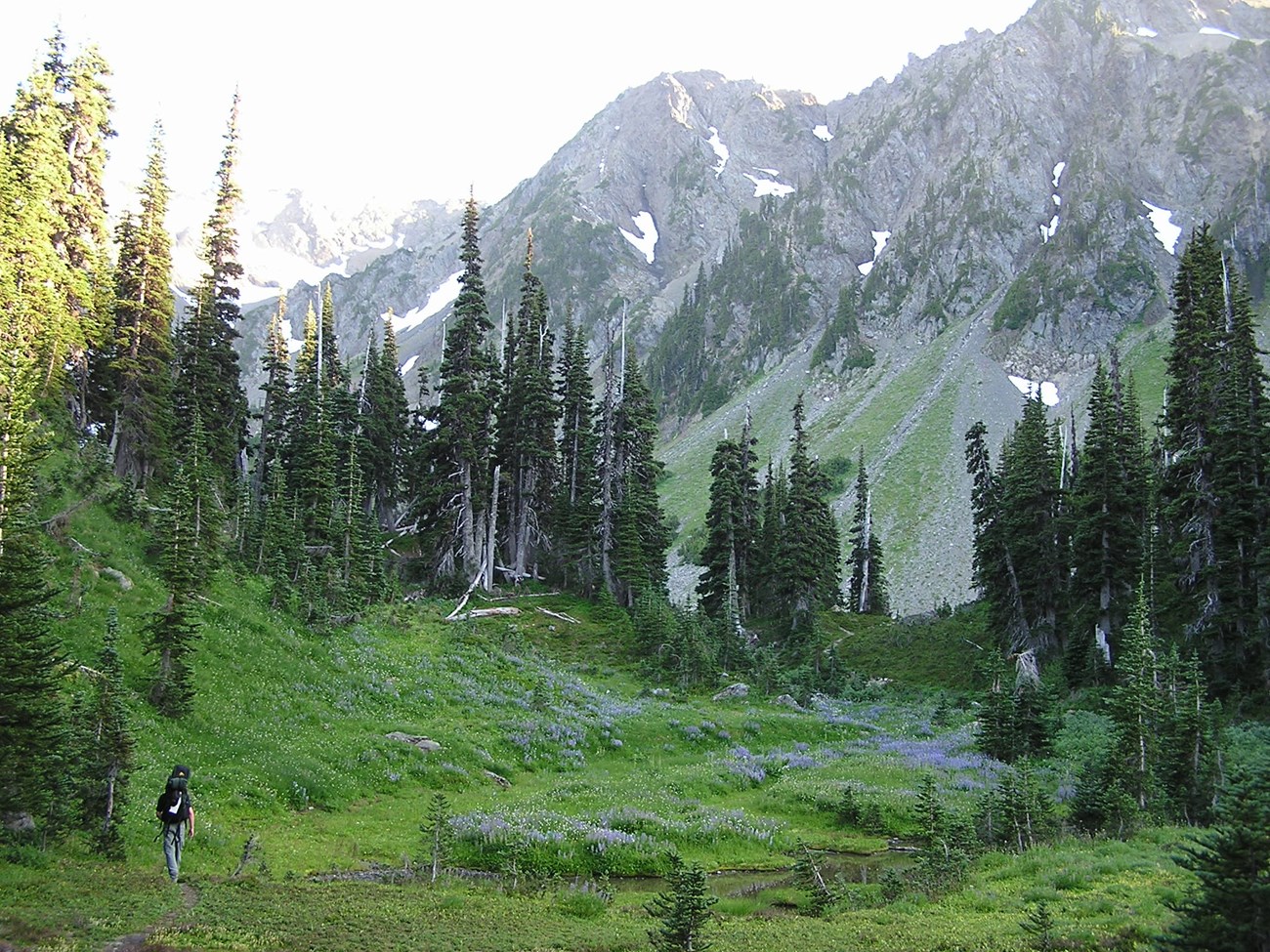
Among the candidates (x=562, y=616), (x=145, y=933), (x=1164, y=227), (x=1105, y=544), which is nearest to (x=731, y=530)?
(x=562, y=616)

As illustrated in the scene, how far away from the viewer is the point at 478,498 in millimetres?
52156

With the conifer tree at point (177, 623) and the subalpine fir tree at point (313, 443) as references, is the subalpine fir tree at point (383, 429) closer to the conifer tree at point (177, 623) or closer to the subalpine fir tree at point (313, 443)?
the subalpine fir tree at point (313, 443)

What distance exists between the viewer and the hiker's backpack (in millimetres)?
13633

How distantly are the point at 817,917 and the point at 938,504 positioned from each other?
99652 mm

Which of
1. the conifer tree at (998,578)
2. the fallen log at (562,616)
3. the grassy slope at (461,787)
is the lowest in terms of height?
the grassy slope at (461,787)

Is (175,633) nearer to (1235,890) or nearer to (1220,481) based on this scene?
(1235,890)

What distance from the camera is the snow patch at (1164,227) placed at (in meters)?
153

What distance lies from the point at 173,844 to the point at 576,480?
157 feet

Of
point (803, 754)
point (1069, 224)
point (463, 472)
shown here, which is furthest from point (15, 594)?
point (1069, 224)

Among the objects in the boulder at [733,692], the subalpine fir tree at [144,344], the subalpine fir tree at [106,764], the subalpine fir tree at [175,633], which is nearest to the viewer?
the subalpine fir tree at [106,764]

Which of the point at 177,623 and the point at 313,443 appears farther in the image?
the point at 313,443

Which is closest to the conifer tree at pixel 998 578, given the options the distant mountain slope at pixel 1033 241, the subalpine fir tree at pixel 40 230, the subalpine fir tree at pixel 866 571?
the subalpine fir tree at pixel 866 571

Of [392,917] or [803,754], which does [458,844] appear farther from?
[803,754]

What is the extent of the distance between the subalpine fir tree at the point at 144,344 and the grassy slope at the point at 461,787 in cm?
1010
